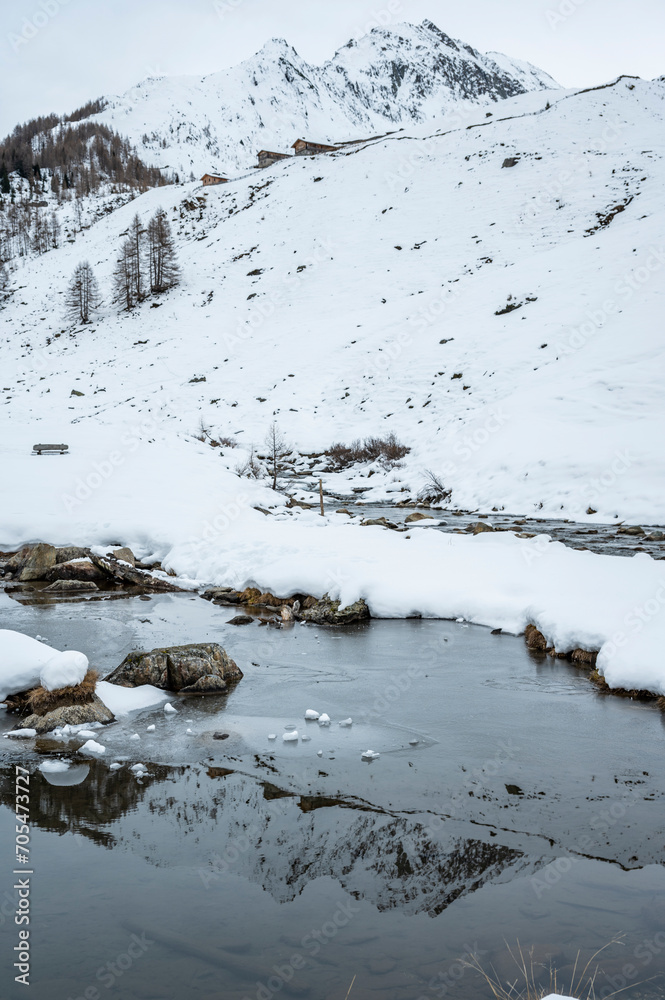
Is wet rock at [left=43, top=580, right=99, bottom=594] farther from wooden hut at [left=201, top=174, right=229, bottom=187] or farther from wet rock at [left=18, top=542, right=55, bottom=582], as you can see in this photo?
wooden hut at [left=201, top=174, right=229, bottom=187]

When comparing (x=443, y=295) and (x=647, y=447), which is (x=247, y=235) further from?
(x=647, y=447)

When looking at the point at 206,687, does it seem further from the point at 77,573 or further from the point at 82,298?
the point at 82,298

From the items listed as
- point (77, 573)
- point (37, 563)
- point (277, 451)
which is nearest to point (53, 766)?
point (77, 573)

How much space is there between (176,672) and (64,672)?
147 centimetres

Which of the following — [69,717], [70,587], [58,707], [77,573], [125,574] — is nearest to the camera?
[69,717]

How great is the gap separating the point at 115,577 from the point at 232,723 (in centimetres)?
890

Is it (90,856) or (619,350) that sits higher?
(619,350)

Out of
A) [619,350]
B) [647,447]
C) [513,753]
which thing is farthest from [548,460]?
[513,753]

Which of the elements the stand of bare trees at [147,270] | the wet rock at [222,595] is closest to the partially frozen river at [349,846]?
the wet rock at [222,595]

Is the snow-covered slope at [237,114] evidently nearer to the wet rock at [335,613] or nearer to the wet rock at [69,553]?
the wet rock at [69,553]

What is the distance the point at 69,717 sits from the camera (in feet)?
22.8

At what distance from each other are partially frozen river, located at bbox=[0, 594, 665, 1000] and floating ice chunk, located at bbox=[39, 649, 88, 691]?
620 mm

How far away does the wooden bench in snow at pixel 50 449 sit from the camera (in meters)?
22.6

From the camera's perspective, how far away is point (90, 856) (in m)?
4.59
